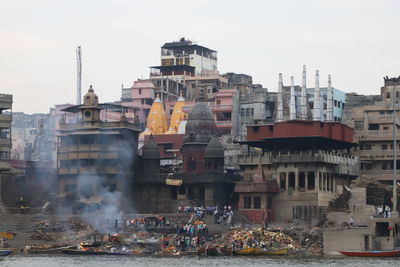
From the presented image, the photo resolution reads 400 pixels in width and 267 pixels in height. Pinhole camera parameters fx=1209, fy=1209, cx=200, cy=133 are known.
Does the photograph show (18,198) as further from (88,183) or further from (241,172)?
(241,172)

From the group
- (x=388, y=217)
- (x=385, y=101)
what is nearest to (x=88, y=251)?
(x=388, y=217)

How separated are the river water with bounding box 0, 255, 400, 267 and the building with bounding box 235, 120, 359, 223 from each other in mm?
18542

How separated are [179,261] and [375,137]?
42.2 metres

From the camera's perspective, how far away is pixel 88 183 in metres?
128

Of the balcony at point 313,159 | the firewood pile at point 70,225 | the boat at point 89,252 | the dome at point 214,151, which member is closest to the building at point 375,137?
the balcony at point 313,159

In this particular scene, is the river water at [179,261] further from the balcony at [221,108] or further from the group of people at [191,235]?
the balcony at [221,108]

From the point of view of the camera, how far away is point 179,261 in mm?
98688

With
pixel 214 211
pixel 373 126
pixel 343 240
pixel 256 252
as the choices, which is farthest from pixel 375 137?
pixel 256 252

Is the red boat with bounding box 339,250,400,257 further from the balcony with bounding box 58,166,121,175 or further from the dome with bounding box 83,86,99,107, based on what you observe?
the dome with bounding box 83,86,99,107

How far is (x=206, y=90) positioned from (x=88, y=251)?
69.2 meters

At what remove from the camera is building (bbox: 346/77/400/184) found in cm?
13350

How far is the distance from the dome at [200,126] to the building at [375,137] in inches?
634

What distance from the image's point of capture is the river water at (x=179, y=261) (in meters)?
94.8

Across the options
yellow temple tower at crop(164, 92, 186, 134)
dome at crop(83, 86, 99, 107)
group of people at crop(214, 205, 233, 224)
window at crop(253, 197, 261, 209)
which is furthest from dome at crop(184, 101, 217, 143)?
yellow temple tower at crop(164, 92, 186, 134)
